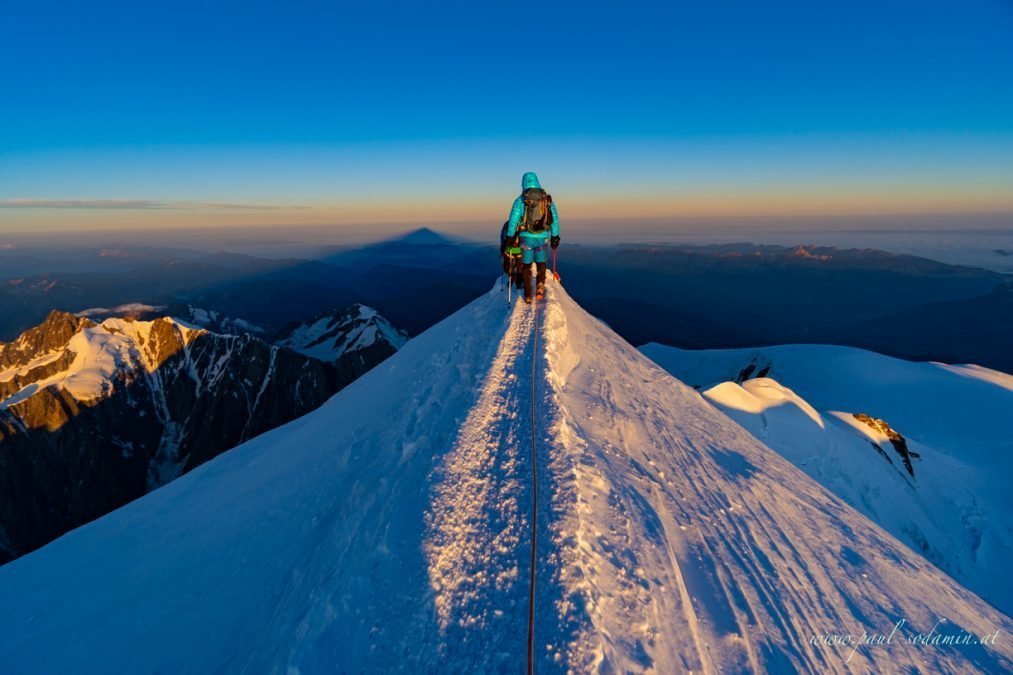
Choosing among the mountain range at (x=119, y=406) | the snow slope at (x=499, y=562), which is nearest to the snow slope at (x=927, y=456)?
the snow slope at (x=499, y=562)

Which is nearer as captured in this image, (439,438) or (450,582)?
(450,582)

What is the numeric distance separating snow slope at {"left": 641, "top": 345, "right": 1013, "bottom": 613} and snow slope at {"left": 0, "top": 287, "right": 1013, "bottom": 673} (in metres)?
12.3

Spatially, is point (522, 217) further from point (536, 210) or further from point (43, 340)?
point (43, 340)

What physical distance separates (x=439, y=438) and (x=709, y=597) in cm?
402

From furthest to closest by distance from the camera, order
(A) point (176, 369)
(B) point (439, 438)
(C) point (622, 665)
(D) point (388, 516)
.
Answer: (A) point (176, 369)
(B) point (439, 438)
(D) point (388, 516)
(C) point (622, 665)

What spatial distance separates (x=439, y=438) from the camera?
21.2 ft

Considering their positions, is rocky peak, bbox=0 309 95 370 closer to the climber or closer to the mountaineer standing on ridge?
the climber

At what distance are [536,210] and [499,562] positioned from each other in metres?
9.95

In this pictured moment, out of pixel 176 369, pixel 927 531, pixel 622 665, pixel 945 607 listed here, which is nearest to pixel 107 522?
pixel 622 665

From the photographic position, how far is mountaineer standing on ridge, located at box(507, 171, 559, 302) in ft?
38.6

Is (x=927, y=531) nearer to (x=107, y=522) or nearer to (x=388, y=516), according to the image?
(x=388, y=516)

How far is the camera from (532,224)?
476 inches

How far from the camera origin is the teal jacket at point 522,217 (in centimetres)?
1175

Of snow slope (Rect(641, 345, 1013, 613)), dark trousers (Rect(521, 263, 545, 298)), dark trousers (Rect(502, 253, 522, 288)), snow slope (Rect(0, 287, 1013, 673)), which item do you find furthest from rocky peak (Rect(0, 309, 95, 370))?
snow slope (Rect(641, 345, 1013, 613))
